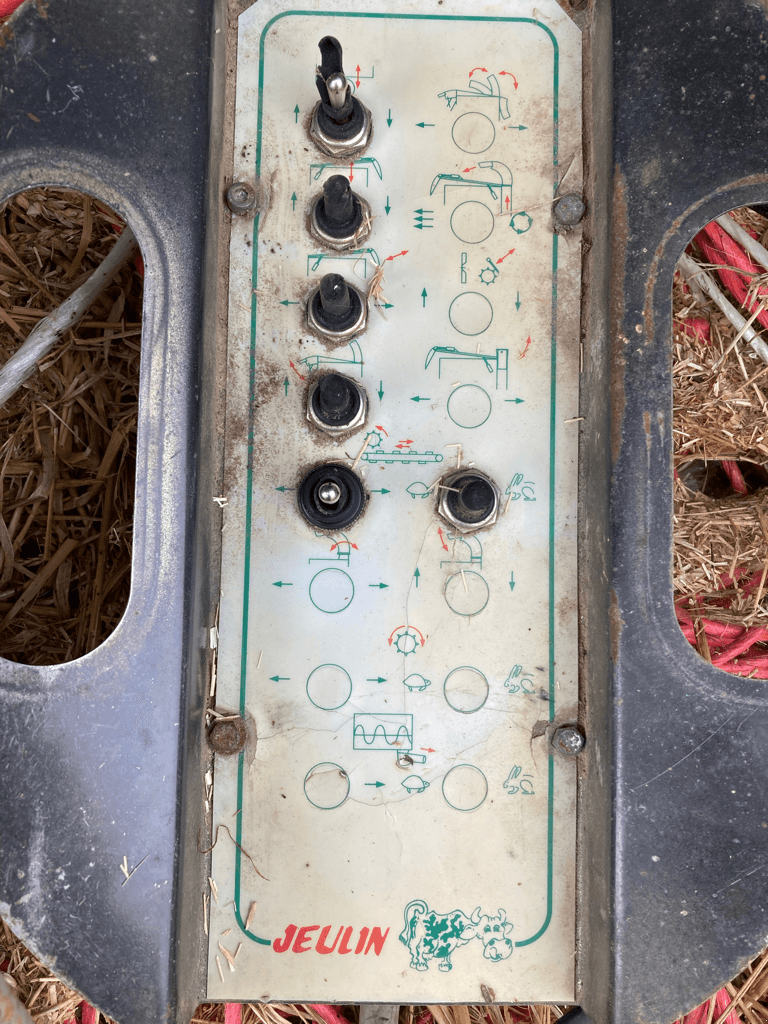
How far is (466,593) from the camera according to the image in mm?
1097

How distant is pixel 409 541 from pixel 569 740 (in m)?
0.32

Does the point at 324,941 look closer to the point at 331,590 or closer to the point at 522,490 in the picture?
the point at 331,590

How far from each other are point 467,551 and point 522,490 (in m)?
0.11

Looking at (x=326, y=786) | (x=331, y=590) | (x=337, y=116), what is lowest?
(x=326, y=786)

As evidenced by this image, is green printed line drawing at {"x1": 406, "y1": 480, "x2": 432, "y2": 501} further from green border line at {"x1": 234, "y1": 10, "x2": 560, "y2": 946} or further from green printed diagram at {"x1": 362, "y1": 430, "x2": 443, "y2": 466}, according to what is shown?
green border line at {"x1": 234, "y1": 10, "x2": 560, "y2": 946}

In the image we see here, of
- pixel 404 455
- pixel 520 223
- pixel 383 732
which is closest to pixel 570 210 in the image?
pixel 520 223

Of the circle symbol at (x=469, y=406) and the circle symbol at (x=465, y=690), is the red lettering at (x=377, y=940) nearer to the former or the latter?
the circle symbol at (x=465, y=690)

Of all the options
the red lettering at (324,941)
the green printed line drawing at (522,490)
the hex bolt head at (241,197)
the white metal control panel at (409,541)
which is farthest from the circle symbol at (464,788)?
the hex bolt head at (241,197)

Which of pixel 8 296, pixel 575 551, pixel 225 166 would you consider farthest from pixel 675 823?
pixel 8 296

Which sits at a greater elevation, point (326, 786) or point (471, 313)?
point (471, 313)

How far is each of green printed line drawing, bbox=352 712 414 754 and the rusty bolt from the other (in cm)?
15

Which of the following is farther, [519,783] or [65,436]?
[65,436]

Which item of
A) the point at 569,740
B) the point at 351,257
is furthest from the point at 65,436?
the point at 569,740

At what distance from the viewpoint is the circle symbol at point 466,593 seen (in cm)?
110
